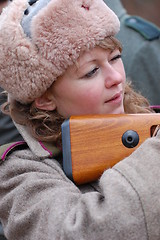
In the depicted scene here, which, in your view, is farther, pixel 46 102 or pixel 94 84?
pixel 46 102

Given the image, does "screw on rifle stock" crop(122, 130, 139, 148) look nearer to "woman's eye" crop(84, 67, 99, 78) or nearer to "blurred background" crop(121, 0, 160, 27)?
"woman's eye" crop(84, 67, 99, 78)

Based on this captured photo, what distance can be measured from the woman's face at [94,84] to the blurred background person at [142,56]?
1.09 m

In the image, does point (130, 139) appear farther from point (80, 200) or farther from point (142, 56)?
point (142, 56)

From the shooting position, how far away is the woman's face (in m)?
2.34

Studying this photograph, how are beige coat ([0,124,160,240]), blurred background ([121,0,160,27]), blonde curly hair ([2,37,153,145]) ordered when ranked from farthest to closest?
blurred background ([121,0,160,27])
blonde curly hair ([2,37,153,145])
beige coat ([0,124,160,240])

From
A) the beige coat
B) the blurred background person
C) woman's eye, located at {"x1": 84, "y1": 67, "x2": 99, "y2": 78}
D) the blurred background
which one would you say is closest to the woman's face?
woman's eye, located at {"x1": 84, "y1": 67, "x2": 99, "y2": 78}

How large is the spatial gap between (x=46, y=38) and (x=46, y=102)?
0.32 m

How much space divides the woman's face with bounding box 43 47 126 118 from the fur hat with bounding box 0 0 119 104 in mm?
42

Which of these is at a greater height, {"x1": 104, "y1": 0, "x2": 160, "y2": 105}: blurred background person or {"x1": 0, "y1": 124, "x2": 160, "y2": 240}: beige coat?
{"x1": 0, "y1": 124, "x2": 160, "y2": 240}: beige coat

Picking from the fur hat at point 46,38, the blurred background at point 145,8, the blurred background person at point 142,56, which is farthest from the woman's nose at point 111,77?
the blurred background at point 145,8

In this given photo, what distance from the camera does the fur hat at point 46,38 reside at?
7.57 ft

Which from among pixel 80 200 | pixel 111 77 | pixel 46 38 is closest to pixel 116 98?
pixel 111 77

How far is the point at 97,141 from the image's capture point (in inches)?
86.2

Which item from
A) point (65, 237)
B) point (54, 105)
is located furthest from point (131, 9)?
point (65, 237)
